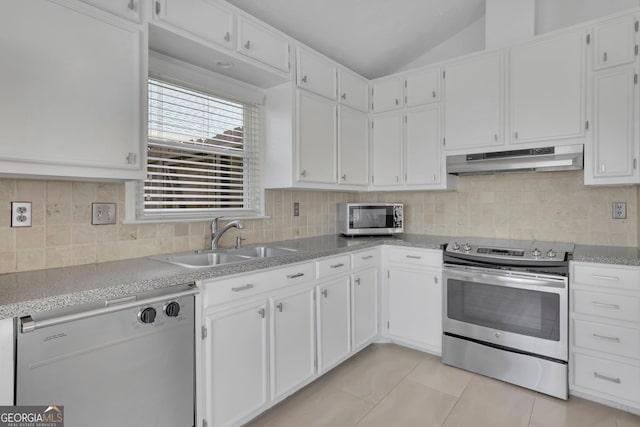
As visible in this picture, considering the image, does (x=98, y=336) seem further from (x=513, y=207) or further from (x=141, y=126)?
(x=513, y=207)

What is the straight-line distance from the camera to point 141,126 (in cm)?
179

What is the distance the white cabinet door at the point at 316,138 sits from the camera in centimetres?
274

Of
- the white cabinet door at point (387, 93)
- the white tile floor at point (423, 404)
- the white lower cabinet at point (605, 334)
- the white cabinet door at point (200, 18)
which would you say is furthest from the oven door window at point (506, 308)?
the white cabinet door at point (200, 18)

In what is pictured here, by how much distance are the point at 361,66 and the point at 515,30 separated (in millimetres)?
1363

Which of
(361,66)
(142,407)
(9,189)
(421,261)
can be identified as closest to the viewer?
(142,407)

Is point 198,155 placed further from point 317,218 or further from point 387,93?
point 387,93

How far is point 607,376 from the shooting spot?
2150 millimetres

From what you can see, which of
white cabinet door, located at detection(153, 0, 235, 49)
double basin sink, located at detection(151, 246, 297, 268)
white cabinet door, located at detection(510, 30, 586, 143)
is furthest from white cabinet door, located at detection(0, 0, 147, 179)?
white cabinet door, located at detection(510, 30, 586, 143)

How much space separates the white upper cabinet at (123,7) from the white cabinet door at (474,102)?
2.37 meters

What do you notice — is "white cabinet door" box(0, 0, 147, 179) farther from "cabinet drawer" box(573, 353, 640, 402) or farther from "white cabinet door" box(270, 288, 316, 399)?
"cabinet drawer" box(573, 353, 640, 402)

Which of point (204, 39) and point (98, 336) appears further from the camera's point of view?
point (204, 39)

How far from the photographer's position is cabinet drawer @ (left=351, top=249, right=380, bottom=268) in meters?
2.74

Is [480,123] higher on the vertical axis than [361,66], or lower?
lower

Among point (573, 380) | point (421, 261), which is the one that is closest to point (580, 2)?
point (421, 261)
